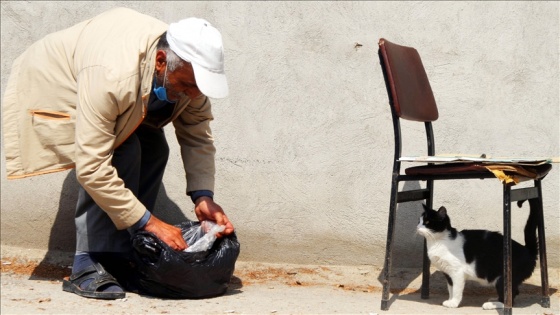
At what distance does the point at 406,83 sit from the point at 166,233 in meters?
1.28

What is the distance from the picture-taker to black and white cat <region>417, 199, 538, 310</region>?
3.82 meters

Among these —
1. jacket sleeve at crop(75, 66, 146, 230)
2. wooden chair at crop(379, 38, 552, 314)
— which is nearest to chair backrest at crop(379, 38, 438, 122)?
wooden chair at crop(379, 38, 552, 314)

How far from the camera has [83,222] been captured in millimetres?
4008

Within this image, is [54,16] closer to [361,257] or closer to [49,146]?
[49,146]

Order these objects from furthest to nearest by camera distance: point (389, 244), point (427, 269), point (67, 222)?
1. point (67, 222)
2. point (427, 269)
3. point (389, 244)

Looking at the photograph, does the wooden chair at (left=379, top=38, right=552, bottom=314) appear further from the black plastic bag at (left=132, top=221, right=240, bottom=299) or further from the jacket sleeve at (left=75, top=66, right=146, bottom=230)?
the jacket sleeve at (left=75, top=66, right=146, bottom=230)

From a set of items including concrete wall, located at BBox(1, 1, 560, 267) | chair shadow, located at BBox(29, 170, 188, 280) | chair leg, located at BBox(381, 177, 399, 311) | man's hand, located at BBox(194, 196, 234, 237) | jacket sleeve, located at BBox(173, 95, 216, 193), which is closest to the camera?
chair leg, located at BBox(381, 177, 399, 311)

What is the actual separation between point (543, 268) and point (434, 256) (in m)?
0.49

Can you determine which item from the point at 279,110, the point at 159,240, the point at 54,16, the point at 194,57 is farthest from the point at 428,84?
the point at 54,16

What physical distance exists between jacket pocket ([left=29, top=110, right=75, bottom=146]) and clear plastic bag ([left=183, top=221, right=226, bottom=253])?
70cm

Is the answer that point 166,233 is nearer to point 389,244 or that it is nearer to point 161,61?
point 161,61

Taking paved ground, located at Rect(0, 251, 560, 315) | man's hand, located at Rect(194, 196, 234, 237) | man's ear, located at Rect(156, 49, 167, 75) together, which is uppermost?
man's ear, located at Rect(156, 49, 167, 75)

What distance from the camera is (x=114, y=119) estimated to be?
3646mm

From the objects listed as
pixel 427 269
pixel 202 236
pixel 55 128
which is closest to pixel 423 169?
pixel 427 269
